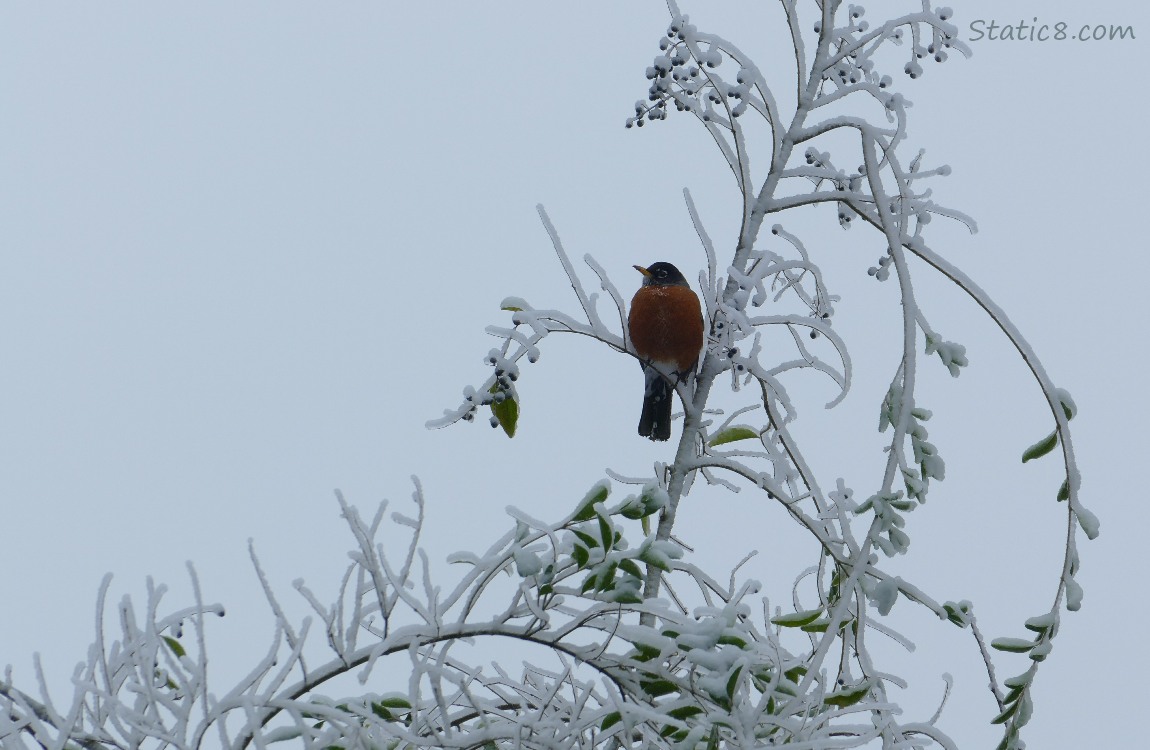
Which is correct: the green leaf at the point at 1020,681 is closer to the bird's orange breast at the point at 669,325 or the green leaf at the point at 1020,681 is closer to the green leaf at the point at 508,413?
the green leaf at the point at 508,413

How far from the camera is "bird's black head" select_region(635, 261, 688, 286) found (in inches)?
148

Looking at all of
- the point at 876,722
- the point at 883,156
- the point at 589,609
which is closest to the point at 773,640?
the point at 876,722

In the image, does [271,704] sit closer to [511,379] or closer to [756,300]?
[511,379]

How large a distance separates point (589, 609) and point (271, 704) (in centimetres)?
54

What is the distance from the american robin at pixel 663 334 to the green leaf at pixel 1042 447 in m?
1.29

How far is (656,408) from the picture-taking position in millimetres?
3709

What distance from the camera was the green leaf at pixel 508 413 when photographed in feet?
8.62

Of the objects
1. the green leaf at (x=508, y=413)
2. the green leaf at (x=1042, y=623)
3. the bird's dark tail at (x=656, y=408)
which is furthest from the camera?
the bird's dark tail at (x=656, y=408)

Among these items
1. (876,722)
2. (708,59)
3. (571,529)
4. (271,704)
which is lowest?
(271,704)

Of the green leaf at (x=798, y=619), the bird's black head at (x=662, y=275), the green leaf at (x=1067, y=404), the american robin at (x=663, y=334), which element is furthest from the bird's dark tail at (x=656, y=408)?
the green leaf at (x=1067, y=404)

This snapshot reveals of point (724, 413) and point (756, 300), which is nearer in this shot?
point (756, 300)

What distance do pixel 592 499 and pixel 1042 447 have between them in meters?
0.77

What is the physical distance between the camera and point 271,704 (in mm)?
1927

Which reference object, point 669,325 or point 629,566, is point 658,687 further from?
point 669,325
